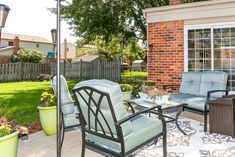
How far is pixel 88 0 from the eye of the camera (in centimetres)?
1330

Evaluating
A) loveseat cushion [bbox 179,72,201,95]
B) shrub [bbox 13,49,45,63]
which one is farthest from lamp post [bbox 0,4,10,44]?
shrub [bbox 13,49,45,63]

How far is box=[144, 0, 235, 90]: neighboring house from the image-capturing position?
7137 millimetres

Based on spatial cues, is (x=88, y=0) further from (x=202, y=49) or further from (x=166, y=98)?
(x=166, y=98)

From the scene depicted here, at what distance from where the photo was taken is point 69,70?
17.5 m

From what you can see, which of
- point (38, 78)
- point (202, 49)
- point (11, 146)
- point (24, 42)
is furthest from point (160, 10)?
point (24, 42)

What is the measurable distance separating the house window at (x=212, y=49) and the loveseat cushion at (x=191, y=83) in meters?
1.66

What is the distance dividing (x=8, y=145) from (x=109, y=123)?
3.57ft

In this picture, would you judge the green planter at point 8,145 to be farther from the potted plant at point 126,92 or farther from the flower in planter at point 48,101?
the potted plant at point 126,92

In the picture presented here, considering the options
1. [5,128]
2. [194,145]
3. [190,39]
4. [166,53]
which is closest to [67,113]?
[5,128]

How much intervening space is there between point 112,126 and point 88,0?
1186cm

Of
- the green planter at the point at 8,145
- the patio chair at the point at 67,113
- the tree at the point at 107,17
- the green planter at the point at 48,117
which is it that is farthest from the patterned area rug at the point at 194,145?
the tree at the point at 107,17

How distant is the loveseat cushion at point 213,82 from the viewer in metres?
5.30

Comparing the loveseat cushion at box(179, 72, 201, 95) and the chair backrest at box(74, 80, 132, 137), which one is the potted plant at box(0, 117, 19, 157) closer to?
the chair backrest at box(74, 80, 132, 137)

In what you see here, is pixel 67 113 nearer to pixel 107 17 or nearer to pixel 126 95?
pixel 126 95
